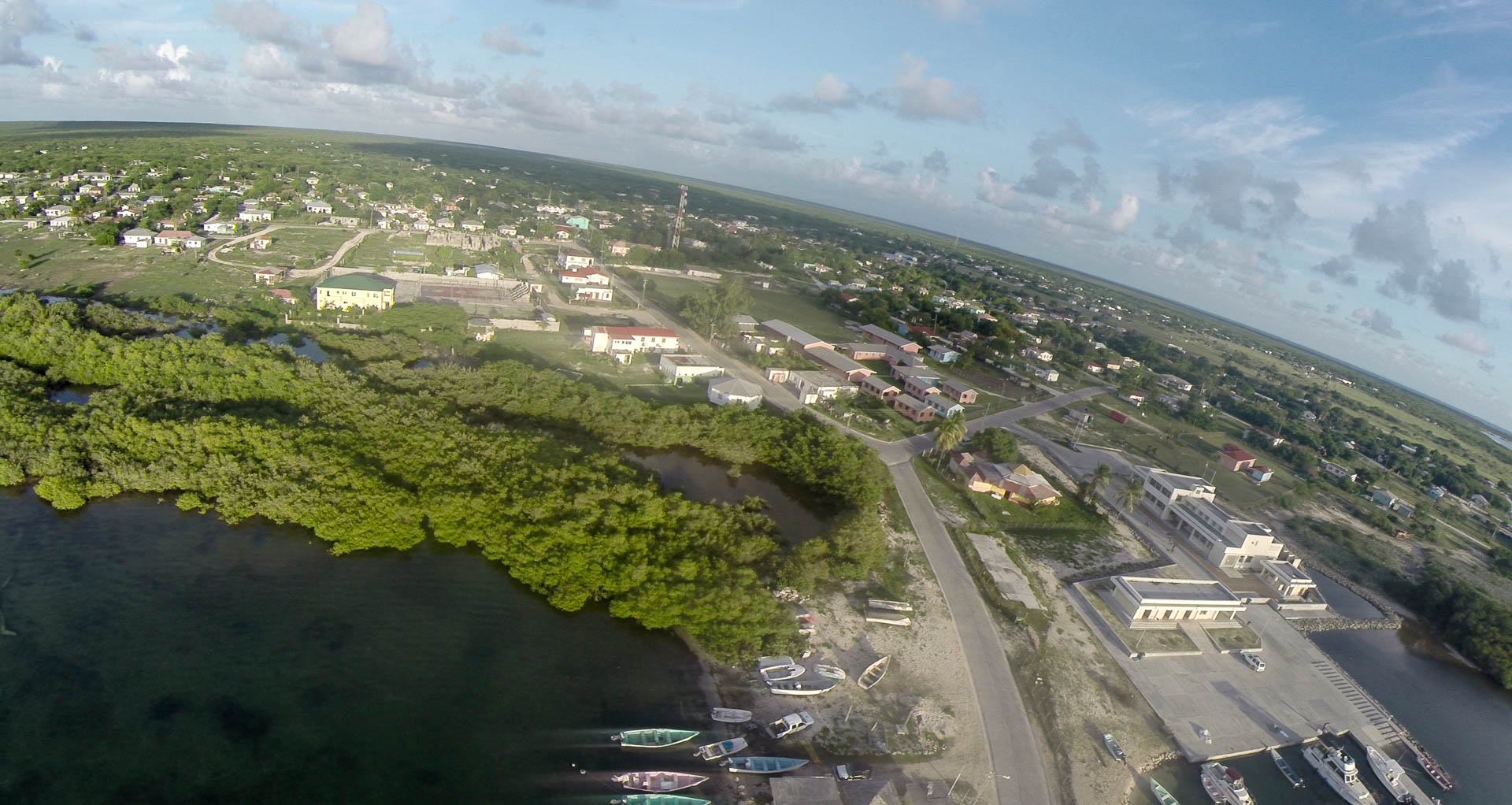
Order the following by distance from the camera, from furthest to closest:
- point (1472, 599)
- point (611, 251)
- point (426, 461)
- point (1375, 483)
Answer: point (611, 251)
point (1375, 483)
point (1472, 599)
point (426, 461)

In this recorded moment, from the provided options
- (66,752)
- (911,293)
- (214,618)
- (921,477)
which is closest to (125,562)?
(214,618)

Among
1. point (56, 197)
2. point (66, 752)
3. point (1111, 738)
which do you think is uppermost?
point (56, 197)

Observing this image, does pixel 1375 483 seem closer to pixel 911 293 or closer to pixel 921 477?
pixel 921 477

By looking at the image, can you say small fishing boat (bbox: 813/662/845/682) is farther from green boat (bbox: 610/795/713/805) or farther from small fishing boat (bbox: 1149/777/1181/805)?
small fishing boat (bbox: 1149/777/1181/805)

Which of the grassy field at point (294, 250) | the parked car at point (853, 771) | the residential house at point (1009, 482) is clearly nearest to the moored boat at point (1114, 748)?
the parked car at point (853, 771)

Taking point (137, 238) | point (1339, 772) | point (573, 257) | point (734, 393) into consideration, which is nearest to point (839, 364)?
point (734, 393)

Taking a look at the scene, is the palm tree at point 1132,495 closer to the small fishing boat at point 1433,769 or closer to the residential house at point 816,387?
the small fishing boat at point 1433,769

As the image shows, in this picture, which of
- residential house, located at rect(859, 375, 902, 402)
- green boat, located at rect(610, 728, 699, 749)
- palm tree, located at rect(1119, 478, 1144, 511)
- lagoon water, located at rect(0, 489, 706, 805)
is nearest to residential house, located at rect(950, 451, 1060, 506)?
palm tree, located at rect(1119, 478, 1144, 511)
